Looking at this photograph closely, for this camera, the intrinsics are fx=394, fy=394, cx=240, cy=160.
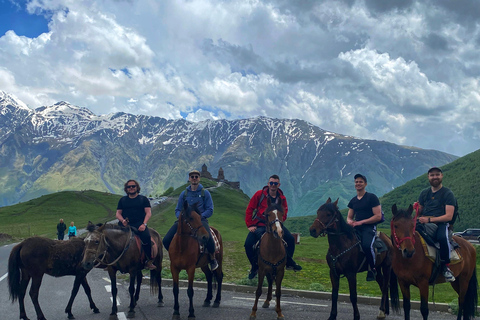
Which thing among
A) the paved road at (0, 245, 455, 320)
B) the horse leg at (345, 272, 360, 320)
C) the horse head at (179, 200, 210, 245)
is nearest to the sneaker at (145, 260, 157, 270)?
the paved road at (0, 245, 455, 320)

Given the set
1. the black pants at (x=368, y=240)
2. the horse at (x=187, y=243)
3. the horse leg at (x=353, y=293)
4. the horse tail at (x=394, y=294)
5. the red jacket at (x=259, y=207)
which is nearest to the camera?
the horse leg at (x=353, y=293)

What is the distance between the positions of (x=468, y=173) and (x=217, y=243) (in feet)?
400

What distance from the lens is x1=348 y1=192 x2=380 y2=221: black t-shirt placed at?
497 inches

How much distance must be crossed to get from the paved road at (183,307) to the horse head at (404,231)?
134 inches

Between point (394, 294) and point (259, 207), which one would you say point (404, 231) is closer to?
point (394, 294)

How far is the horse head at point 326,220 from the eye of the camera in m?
11.5

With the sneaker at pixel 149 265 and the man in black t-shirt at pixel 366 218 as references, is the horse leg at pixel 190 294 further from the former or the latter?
the man in black t-shirt at pixel 366 218

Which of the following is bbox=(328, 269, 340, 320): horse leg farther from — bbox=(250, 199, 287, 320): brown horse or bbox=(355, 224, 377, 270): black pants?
bbox=(250, 199, 287, 320): brown horse

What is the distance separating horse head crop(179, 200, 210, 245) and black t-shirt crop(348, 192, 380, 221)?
494 cm

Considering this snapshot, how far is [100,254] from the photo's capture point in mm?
11828

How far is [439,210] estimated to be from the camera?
37.8 ft

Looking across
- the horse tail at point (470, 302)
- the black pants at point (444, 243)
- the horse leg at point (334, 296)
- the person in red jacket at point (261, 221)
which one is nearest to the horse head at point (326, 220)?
the horse leg at point (334, 296)

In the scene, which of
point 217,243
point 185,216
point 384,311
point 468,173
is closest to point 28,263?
point 185,216

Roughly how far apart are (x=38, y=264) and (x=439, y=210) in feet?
39.8
